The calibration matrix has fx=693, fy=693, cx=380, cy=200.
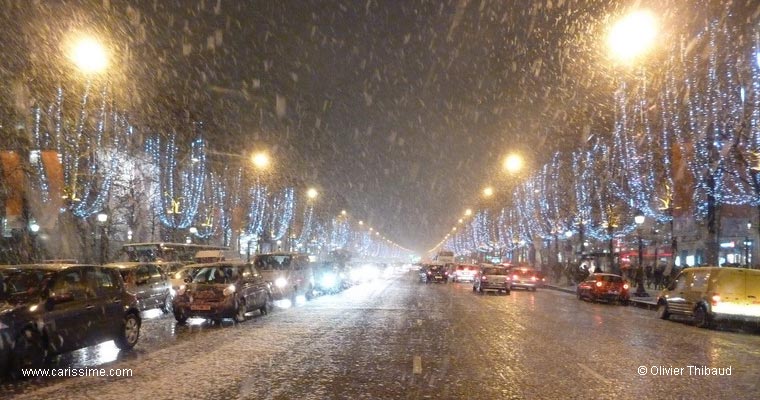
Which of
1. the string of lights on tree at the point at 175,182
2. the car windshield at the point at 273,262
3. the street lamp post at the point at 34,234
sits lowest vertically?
the car windshield at the point at 273,262

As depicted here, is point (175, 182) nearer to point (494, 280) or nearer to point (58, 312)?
point (494, 280)

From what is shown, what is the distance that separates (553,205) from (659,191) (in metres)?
17.0

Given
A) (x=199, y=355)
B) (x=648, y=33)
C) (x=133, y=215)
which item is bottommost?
(x=199, y=355)

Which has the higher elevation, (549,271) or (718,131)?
(718,131)

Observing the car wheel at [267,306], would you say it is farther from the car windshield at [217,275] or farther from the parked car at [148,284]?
the parked car at [148,284]

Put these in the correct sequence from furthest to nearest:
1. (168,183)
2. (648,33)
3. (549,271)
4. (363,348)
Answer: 1. (549,271)
2. (168,183)
3. (648,33)
4. (363,348)

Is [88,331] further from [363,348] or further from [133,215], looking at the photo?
[133,215]

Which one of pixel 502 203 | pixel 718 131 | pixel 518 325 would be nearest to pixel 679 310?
pixel 518 325

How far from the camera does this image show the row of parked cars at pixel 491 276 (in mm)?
36000

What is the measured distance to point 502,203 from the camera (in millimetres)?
77625

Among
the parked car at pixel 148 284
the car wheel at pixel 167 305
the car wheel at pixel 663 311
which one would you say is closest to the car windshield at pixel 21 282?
the parked car at pixel 148 284

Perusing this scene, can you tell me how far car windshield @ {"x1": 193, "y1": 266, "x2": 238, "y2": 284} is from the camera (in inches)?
763

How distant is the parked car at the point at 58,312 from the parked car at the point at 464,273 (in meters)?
43.9

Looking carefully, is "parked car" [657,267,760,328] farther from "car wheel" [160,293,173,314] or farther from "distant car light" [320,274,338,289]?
"distant car light" [320,274,338,289]
